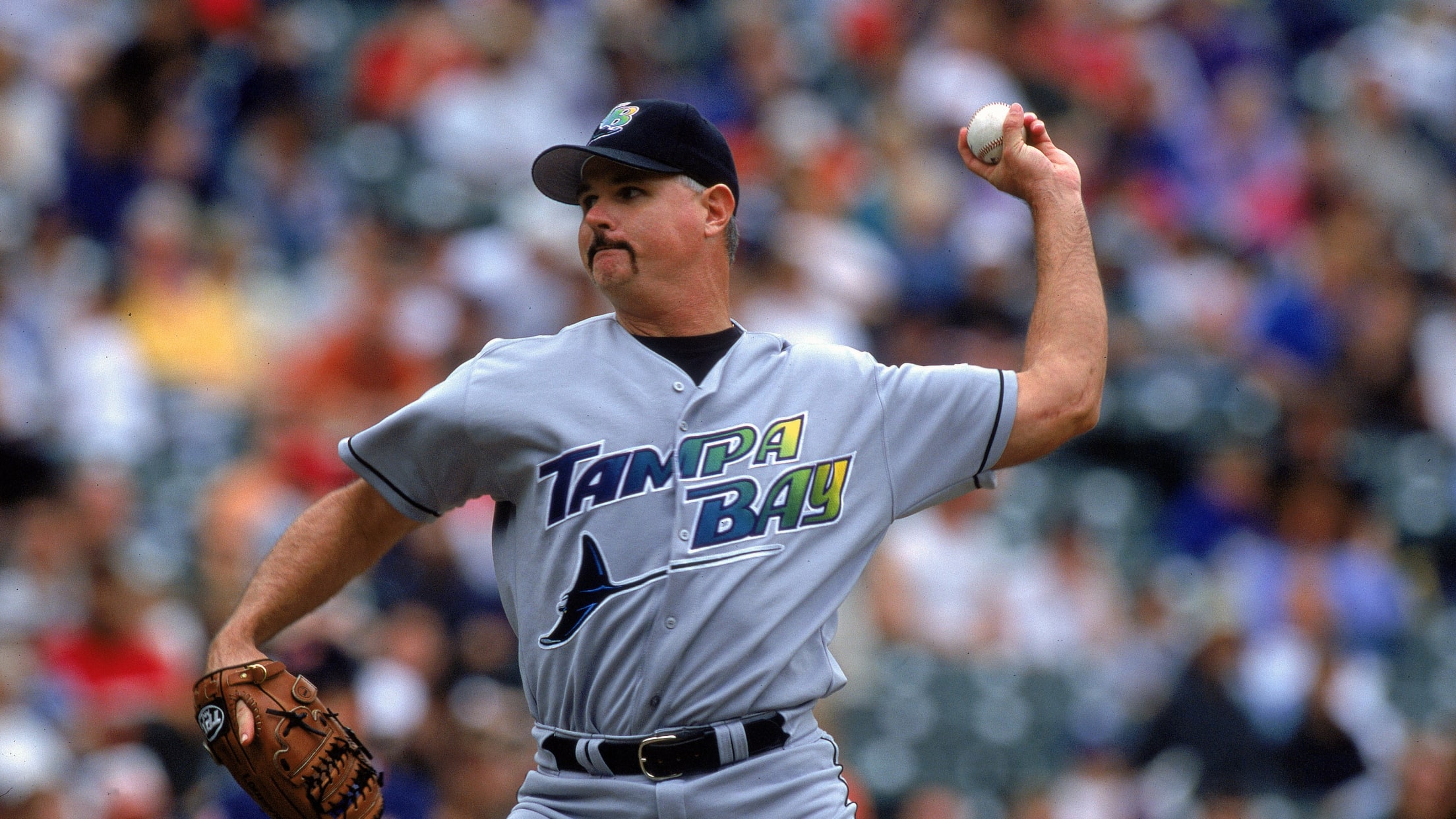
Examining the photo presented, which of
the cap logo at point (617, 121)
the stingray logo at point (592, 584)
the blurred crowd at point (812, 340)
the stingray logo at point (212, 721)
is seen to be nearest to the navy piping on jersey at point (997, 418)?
the stingray logo at point (592, 584)

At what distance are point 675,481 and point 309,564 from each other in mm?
682

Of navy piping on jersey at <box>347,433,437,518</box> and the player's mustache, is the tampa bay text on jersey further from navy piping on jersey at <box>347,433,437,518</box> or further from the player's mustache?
the player's mustache

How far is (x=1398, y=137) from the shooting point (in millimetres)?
10508

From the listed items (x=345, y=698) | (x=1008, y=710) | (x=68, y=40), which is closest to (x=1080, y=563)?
(x=1008, y=710)

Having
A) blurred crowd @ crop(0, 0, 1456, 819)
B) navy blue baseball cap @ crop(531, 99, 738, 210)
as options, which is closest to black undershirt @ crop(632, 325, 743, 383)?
navy blue baseball cap @ crop(531, 99, 738, 210)

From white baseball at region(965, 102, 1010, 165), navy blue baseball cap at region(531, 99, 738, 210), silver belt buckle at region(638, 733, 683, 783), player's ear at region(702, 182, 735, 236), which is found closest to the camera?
silver belt buckle at region(638, 733, 683, 783)

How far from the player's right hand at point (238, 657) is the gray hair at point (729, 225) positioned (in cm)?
114

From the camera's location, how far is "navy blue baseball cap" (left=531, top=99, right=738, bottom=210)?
3.17 metres

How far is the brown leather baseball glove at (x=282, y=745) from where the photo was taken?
3.03 meters

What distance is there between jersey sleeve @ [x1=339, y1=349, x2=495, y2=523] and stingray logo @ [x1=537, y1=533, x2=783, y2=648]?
25cm

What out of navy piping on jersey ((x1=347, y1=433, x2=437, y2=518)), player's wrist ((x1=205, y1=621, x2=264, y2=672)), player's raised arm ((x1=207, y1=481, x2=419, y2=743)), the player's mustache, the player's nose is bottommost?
player's wrist ((x1=205, y1=621, x2=264, y2=672))

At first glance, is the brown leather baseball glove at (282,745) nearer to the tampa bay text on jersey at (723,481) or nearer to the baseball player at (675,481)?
the baseball player at (675,481)

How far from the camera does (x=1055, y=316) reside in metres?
3.22

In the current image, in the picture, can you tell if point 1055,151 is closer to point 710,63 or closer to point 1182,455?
point 1182,455
